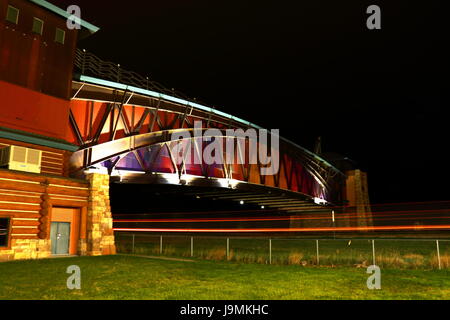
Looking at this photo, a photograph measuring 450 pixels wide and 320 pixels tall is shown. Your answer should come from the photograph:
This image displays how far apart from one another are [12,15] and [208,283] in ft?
63.7

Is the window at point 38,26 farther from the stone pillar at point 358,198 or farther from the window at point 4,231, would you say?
the stone pillar at point 358,198

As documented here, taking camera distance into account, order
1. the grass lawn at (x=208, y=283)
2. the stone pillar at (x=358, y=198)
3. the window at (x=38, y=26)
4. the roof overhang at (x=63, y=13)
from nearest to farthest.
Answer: the grass lawn at (x=208, y=283), the window at (x=38, y=26), the roof overhang at (x=63, y=13), the stone pillar at (x=358, y=198)

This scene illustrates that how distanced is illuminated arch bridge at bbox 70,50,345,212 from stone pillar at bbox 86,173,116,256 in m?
3.03

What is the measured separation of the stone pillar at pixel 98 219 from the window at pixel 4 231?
478 cm

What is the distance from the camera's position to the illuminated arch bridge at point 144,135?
27.0m

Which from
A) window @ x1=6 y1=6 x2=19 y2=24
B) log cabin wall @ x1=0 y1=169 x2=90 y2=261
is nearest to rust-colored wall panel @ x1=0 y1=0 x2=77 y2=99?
window @ x1=6 y1=6 x2=19 y2=24

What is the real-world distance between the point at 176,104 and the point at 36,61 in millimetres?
12868

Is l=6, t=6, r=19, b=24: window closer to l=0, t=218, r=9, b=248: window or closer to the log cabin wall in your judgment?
the log cabin wall

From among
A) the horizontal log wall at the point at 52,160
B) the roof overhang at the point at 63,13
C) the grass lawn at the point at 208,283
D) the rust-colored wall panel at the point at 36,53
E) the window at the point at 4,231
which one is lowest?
the grass lawn at the point at 208,283

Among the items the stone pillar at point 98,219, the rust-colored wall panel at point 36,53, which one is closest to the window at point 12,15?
the rust-colored wall panel at point 36,53

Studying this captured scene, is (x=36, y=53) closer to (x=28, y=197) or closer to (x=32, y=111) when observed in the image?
(x=32, y=111)

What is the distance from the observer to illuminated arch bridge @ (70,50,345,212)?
88.5ft

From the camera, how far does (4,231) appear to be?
19.3 meters

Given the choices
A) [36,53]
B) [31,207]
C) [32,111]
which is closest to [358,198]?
[31,207]
